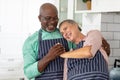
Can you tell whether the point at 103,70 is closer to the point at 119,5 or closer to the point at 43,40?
the point at 43,40

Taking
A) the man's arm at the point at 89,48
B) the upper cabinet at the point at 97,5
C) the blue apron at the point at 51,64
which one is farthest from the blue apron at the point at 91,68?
the upper cabinet at the point at 97,5

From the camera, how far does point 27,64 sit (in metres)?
1.36

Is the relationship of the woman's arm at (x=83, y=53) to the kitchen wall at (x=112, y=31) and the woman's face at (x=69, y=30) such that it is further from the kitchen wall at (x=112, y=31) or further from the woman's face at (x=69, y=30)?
the kitchen wall at (x=112, y=31)

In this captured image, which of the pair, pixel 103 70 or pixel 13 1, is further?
pixel 13 1

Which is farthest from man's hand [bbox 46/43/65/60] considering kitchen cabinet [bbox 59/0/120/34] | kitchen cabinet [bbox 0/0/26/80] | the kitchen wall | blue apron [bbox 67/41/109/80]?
kitchen cabinet [bbox 0/0/26/80]

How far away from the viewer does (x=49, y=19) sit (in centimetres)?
135

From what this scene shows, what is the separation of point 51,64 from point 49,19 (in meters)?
0.24

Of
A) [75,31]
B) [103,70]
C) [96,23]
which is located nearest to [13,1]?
[96,23]

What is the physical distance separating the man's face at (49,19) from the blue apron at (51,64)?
79mm

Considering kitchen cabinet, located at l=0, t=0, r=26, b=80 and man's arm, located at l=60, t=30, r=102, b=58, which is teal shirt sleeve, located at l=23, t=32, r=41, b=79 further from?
kitchen cabinet, located at l=0, t=0, r=26, b=80

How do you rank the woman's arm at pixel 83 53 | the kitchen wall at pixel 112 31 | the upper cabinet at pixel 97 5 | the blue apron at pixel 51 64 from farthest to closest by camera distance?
the kitchen wall at pixel 112 31
the upper cabinet at pixel 97 5
the blue apron at pixel 51 64
the woman's arm at pixel 83 53

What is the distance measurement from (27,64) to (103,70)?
406 mm

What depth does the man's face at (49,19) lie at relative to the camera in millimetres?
1345

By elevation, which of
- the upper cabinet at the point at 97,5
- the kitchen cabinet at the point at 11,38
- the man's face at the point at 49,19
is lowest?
the kitchen cabinet at the point at 11,38
